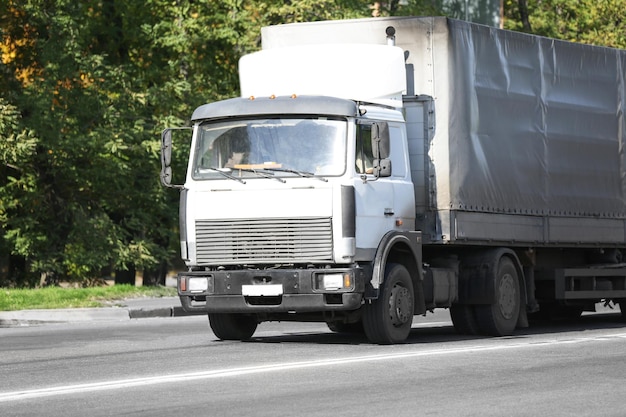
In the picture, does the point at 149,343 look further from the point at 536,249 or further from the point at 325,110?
the point at 536,249

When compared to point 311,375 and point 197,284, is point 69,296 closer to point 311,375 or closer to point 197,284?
point 197,284

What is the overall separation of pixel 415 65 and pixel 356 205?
2.42m

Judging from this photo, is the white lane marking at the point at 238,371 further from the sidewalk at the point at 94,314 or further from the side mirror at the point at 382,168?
the sidewalk at the point at 94,314

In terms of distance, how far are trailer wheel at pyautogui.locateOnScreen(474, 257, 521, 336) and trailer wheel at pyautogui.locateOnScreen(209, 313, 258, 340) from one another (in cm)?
286

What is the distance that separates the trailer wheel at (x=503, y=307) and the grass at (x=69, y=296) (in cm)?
833

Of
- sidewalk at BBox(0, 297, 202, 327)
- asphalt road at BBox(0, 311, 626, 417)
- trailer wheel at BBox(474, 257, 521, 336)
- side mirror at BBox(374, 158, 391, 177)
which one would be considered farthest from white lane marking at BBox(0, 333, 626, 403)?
sidewalk at BBox(0, 297, 202, 327)

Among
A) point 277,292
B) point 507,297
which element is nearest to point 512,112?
point 507,297

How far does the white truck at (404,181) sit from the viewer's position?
1547cm

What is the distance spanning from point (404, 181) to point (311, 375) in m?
4.70

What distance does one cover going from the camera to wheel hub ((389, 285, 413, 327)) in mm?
15945

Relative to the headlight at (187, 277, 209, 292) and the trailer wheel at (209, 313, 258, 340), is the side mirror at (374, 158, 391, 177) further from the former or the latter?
the trailer wheel at (209, 313, 258, 340)

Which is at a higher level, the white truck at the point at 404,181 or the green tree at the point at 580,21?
the green tree at the point at 580,21

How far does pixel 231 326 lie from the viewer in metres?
17.0

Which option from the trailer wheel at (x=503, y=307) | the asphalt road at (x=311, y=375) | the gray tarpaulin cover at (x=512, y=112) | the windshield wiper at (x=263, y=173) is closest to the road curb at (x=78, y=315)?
the asphalt road at (x=311, y=375)
